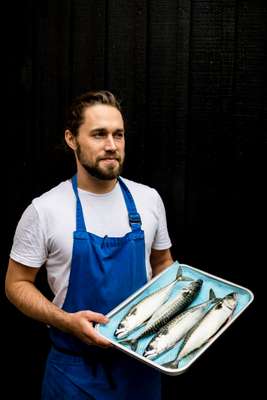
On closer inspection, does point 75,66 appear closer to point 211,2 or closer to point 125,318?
point 211,2

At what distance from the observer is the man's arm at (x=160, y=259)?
8.64 ft

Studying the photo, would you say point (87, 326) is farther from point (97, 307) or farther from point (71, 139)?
point (71, 139)

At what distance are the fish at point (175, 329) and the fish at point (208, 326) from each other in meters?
0.03

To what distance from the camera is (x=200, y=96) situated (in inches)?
111

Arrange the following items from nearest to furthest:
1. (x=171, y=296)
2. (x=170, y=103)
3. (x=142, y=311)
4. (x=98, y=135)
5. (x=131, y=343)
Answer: (x=131, y=343), (x=142, y=311), (x=171, y=296), (x=98, y=135), (x=170, y=103)

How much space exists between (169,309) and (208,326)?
189 millimetres

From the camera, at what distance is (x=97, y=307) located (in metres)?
2.24

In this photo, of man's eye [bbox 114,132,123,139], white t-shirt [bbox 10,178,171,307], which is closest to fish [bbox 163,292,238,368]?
white t-shirt [bbox 10,178,171,307]

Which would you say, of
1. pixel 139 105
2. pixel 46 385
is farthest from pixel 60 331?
pixel 139 105

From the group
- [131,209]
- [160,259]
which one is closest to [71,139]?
[131,209]

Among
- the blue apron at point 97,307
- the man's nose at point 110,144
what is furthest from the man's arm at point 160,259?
the man's nose at point 110,144

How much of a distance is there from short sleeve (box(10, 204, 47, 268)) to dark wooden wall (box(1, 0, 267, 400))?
2.13 feet

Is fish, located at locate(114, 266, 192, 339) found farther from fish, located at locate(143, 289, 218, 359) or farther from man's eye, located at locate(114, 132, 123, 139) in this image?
man's eye, located at locate(114, 132, 123, 139)

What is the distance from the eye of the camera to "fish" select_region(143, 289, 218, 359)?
6.44 feet
